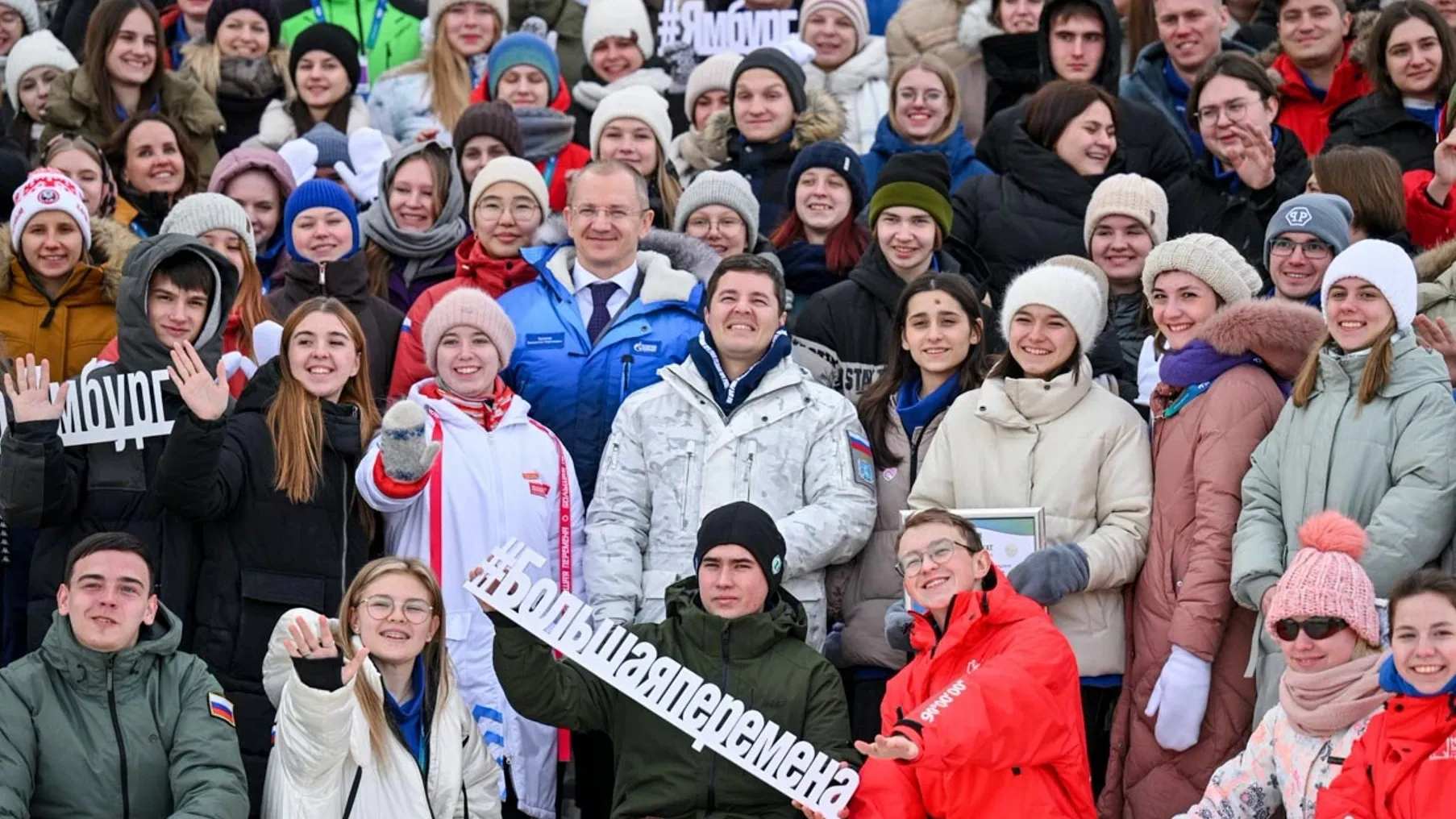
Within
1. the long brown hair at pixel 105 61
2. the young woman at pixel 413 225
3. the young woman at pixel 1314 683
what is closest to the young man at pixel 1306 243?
the young woman at pixel 1314 683

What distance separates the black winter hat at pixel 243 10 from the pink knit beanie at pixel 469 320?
13.3 ft

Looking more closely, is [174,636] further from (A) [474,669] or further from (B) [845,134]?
(B) [845,134]

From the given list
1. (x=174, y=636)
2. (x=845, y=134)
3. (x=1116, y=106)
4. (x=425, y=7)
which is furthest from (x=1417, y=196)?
(x=425, y=7)

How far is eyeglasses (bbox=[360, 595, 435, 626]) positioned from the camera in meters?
7.32

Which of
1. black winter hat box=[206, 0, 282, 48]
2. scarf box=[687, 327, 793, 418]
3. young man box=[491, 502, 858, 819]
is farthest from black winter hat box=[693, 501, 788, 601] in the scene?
black winter hat box=[206, 0, 282, 48]

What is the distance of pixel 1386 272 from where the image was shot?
7.32m

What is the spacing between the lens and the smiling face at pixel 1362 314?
24.1 feet

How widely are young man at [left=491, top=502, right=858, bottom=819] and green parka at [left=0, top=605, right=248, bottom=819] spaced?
0.95 meters

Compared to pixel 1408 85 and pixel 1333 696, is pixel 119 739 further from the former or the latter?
pixel 1408 85

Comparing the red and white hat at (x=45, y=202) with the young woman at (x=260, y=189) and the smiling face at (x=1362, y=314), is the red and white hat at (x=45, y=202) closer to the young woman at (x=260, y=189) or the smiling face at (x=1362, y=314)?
the young woman at (x=260, y=189)

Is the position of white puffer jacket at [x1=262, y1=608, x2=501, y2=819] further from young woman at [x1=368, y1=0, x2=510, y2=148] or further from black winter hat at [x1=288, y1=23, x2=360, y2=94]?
black winter hat at [x1=288, y1=23, x2=360, y2=94]

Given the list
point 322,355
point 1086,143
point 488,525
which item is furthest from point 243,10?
point 488,525

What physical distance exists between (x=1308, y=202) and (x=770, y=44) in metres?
4.29

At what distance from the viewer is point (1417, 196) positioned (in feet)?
29.5
